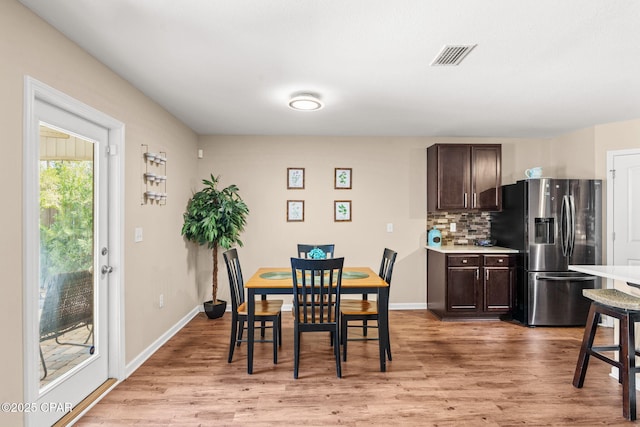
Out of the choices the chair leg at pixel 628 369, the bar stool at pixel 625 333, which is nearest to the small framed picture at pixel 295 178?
the bar stool at pixel 625 333

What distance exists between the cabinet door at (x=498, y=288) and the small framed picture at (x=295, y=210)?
2.56 metres

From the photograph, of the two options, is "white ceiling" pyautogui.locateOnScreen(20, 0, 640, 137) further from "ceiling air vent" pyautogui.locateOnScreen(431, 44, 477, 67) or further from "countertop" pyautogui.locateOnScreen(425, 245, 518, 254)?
"countertop" pyautogui.locateOnScreen(425, 245, 518, 254)

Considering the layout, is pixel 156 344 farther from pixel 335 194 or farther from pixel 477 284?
pixel 477 284

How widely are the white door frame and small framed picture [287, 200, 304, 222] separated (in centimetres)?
253

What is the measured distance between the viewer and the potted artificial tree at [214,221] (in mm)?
4480

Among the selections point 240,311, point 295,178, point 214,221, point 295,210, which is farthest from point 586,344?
point 214,221

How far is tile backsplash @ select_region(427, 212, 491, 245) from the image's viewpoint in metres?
5.31

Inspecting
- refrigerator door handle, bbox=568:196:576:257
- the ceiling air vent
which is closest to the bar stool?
refrigerator door handle, bbox=568:196:576:257

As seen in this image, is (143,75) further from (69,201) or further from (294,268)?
(294,268)

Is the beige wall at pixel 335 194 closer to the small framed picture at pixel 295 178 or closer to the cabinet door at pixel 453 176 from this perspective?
the small framed picture at pixel 295 178

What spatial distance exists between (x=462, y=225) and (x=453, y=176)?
82cm

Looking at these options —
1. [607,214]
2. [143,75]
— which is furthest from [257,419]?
[607,214]

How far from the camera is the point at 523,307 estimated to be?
4504 millimetres

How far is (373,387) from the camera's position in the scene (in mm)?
2881
